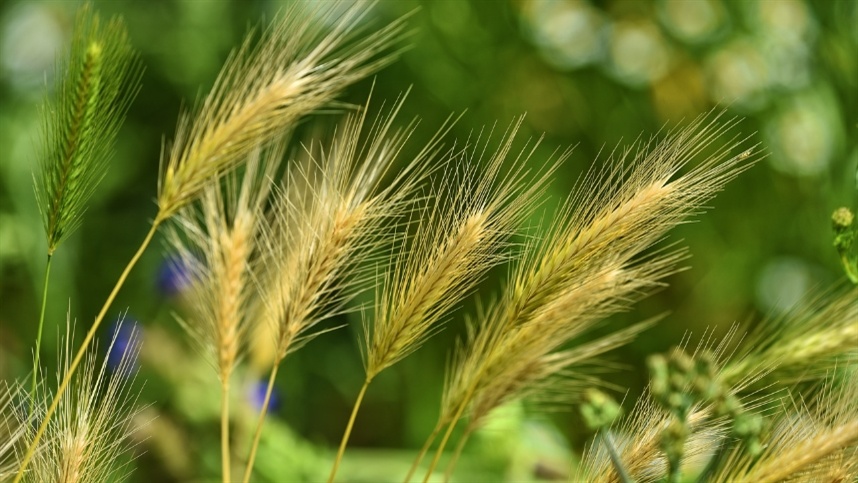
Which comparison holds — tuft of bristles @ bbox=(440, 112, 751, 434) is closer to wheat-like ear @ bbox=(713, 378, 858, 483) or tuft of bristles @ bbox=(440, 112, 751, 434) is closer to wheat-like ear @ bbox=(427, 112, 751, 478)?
wheat-like ear @ bbox=(427, 112, 751, 478)

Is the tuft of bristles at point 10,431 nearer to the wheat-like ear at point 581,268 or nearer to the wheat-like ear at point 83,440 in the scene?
the wheat-like ear at point 83,440

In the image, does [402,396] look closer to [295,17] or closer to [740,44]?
[740,44]

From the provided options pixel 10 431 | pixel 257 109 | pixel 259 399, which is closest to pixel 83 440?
pixel 10 431

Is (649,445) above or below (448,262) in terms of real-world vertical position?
below

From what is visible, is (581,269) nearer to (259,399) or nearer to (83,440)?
(83,440)

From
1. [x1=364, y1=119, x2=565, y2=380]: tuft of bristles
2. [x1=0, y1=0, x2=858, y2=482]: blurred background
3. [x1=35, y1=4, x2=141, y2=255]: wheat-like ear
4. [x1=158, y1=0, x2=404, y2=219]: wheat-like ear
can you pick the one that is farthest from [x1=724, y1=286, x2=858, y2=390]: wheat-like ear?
[x1=0, y1=0, x2=858, y2=482]: blurred background

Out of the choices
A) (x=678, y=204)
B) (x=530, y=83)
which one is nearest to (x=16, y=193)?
(x=530, y=83)
